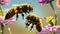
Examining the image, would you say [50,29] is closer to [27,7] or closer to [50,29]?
[50,29]

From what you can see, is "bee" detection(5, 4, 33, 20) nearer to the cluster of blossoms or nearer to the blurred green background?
the blurred green background

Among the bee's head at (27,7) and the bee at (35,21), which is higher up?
the bee's head at (27,7)

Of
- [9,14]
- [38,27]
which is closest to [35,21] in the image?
[38,27]

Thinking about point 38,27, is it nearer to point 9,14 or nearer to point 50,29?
point 50,29

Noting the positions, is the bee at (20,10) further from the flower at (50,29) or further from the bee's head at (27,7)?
the flower at (50,29)

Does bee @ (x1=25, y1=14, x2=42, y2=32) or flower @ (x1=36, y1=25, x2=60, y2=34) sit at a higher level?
bee @ (x1=25, y1=14, x2=42, y2=32)

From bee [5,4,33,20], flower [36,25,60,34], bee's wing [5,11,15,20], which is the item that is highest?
bee [5,4,33,20]

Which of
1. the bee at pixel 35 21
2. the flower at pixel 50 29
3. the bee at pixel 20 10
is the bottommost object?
the flower at pixel 50 29

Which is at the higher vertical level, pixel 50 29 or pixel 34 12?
pixel 34 12

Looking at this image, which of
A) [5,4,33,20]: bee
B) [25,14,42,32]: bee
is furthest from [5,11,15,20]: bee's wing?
[25,14,42,32]: bee

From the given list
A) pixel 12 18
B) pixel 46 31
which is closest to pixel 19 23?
pixel 12 18

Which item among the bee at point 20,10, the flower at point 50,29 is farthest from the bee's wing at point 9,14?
the flower at point 50,29
